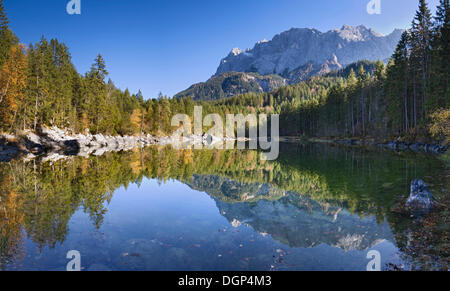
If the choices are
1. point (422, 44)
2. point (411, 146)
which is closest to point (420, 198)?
point (411, 146)

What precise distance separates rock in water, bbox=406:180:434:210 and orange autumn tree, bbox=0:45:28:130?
152 feet

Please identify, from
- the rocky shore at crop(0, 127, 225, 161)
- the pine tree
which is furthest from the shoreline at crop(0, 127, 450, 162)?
the pine tree

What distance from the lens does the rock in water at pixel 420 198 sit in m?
8.97

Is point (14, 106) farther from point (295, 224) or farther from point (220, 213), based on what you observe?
point (295, 224)

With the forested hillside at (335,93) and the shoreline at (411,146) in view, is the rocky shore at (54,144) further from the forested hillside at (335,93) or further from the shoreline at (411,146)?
the shoreline at (411,146)

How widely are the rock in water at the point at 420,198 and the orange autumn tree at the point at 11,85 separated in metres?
46.4

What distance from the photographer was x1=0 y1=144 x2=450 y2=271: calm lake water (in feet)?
19.6

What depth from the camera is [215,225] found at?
9.09 m

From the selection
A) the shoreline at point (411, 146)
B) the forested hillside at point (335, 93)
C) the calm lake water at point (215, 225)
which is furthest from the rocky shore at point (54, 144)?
the shoreline at point (411, 146)

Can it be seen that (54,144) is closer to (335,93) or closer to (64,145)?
(64,145)

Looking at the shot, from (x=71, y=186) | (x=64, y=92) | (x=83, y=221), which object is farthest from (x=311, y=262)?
(x=64, y=92)

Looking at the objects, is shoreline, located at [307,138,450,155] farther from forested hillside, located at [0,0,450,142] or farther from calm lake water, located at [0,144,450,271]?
calm lake water, located at [0,144,450,271]

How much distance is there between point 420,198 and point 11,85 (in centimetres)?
4848
